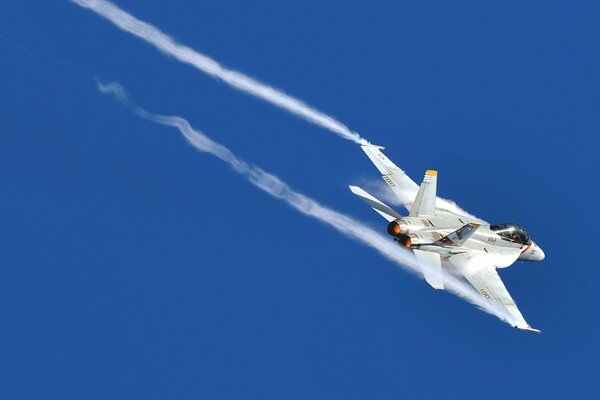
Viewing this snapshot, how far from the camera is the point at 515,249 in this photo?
2422 inches

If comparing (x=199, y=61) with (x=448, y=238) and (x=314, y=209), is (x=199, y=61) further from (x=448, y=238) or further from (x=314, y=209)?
(x=448, y=238)

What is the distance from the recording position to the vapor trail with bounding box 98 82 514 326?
59.3m

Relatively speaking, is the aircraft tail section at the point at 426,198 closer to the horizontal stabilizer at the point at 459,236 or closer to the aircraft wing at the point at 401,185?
the aircraft wing at the point at 401,185

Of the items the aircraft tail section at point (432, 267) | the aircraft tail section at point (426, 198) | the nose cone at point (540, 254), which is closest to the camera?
the aircraft tail section at point (432, 267)

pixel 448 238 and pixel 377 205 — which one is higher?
pixel 377 205

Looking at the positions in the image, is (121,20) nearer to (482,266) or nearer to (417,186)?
(417,186)

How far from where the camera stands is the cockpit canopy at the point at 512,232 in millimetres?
61188

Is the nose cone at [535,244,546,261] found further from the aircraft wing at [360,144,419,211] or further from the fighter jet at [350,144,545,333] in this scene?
the aircraft wing at [360,144,419,211]

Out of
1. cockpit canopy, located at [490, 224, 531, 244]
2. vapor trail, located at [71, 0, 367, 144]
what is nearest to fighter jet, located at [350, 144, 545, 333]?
cockpit canopy, located at [490, 224, 531, 244]

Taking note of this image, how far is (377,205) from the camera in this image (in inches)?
2362

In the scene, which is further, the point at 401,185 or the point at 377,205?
the point at 401,185

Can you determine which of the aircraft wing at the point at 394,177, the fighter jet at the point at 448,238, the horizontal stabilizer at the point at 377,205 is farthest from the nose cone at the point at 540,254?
the horizontal stabilizer at the point at 377,205

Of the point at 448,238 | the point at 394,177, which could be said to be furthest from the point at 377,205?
the point at 448,238

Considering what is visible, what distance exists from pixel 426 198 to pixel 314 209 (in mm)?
5914
